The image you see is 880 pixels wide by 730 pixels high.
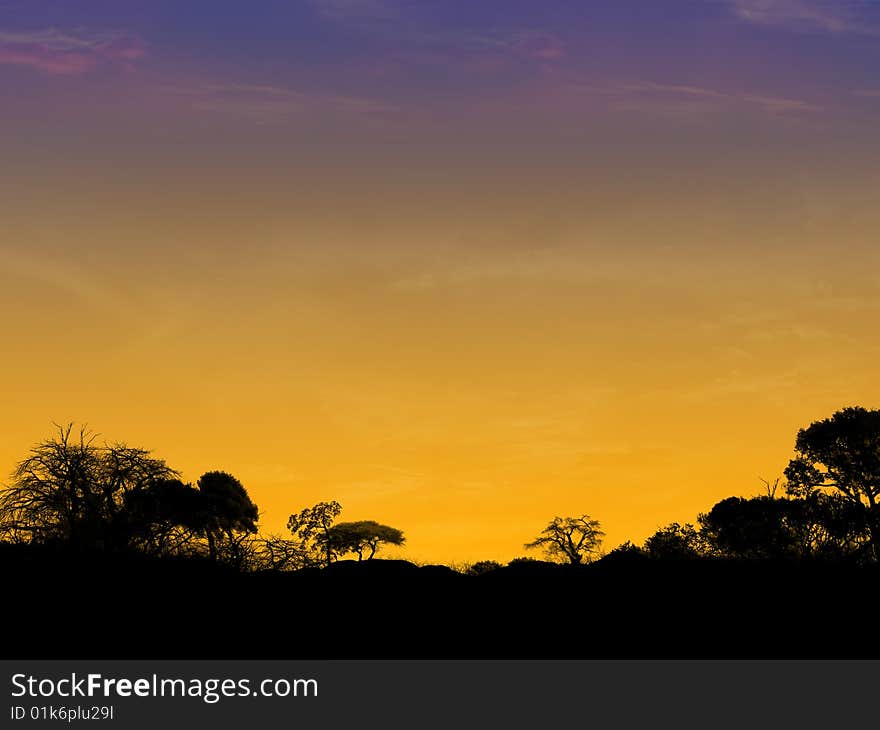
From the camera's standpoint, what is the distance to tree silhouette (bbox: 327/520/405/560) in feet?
330

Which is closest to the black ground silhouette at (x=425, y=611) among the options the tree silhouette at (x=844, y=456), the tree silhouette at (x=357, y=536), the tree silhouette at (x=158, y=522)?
the tree silhouette at (x=158, y=522)

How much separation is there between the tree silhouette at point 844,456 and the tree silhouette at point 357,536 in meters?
45.0

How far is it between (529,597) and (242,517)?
200 feet

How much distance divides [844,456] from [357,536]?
50504mm

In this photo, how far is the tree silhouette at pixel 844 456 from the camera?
65625 mm

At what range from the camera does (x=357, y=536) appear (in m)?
102

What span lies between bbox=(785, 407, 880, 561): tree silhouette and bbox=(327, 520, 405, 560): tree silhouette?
45.0m

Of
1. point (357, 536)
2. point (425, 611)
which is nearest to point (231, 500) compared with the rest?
point (357, 536)

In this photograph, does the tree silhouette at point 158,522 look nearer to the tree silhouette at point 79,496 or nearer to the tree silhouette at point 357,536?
the tree silhouette at point 79,496

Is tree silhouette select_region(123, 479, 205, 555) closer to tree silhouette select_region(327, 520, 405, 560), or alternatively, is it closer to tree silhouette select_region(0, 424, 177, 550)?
tree silhouette select_region(0, 424, 177, 550)

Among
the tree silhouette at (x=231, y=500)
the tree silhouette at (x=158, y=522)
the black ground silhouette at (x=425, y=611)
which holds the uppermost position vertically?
the tree silhouette at (x=231, y=500)

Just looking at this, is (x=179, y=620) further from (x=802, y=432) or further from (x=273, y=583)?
(x=802, y=432)

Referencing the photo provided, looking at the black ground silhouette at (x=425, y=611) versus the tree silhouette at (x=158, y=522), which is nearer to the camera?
the black ground silhouette at (x=425, y=611)
